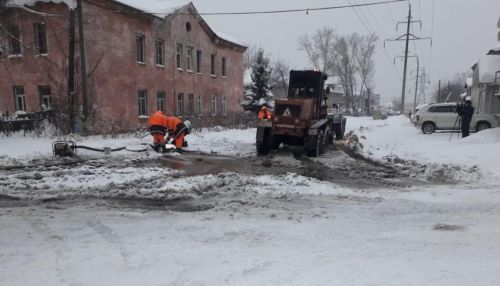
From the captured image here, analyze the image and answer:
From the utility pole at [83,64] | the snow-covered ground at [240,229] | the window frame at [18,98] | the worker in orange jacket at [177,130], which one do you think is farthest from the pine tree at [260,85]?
the snow-covered ground at [240,229]

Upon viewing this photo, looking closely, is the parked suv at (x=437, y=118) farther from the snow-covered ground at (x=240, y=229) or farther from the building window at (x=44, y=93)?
the building window at (x=44, y=93)

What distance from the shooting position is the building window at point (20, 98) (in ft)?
74.1

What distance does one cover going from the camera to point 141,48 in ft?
84.4

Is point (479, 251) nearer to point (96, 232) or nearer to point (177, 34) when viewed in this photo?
point (96, 232)

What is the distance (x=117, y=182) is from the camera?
8.73 m

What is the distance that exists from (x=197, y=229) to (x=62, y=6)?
19.2 m

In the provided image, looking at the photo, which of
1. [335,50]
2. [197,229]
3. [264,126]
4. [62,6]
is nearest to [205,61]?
[62,6]

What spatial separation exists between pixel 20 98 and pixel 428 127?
22.8 m

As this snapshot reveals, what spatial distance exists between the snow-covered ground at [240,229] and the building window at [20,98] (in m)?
14.7

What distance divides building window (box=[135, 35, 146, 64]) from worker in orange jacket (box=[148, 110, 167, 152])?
44.0 ft

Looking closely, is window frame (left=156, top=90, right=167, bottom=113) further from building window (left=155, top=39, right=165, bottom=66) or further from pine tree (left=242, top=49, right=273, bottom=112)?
pine tree (left=242, top=49, right=273, bottom=112)

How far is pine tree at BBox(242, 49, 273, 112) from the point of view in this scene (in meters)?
34.5

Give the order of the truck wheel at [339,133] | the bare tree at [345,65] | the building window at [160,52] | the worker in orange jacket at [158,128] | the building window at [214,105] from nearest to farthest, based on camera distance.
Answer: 1. the worker in orange jacket at [158,128]
2. the truck wheel at [339,133]
3. the building window at [160,52]
4. the building window at [214,105]
5. the bare tree at [345,65]

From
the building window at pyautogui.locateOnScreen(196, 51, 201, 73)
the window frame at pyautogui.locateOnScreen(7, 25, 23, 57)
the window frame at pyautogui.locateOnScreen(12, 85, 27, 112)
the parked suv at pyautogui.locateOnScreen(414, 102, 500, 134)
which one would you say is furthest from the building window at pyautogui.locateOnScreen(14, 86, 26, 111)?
the parked suv at pyautogui.locateOnScreen(414, 102, 500, 134)
